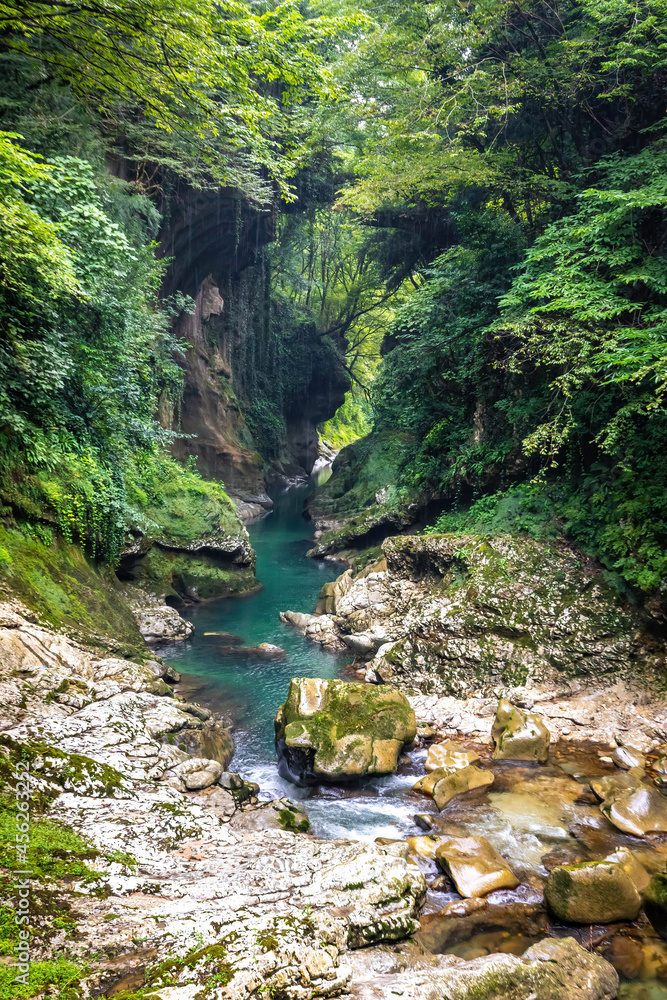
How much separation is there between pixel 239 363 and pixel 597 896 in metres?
27.4

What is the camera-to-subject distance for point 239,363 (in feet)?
94.8

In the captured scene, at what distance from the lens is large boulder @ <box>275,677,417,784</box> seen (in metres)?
7.19

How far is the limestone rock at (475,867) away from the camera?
5.11 m

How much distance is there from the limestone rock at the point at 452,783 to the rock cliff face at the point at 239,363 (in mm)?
13712

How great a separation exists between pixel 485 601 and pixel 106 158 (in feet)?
40.3

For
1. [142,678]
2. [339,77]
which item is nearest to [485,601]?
[142,678]

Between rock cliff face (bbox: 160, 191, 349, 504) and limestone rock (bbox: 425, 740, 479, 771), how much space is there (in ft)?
43.6

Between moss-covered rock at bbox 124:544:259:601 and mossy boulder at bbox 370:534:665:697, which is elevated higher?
mossy boulder at bbox 370:534:665:697

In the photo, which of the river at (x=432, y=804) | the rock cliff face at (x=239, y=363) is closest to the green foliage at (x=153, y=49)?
the rock cliff face at (x=239, y=363)

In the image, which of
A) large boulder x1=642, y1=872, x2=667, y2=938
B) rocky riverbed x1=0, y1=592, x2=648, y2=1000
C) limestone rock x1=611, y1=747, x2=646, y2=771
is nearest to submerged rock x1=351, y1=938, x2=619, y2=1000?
rocky riverbed x1=0, y1=592, x2=648, y2=1000

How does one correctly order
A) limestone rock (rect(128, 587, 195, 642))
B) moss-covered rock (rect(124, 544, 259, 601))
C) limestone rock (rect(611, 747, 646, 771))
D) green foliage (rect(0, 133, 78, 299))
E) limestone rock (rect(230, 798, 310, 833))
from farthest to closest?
1. moss-covered rock (rect(124, 544, 259, 601))
2. limestone rock (rect(128, 587, 195, 642))
3. limestone rock (rect(611, 747, 646, 771))
4. green foliage (rect(0, 133, 78, 299))
5. limestone rock (rect(230, 798, 310, 833))

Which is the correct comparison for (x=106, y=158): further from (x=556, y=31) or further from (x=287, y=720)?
(x=287, y=720)

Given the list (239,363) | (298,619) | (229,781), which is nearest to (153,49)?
(229,781)

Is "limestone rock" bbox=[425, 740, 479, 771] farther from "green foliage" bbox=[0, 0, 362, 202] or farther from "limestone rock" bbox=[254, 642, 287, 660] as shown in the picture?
"green foliage" bbox=[0, 0, 362, 202]
